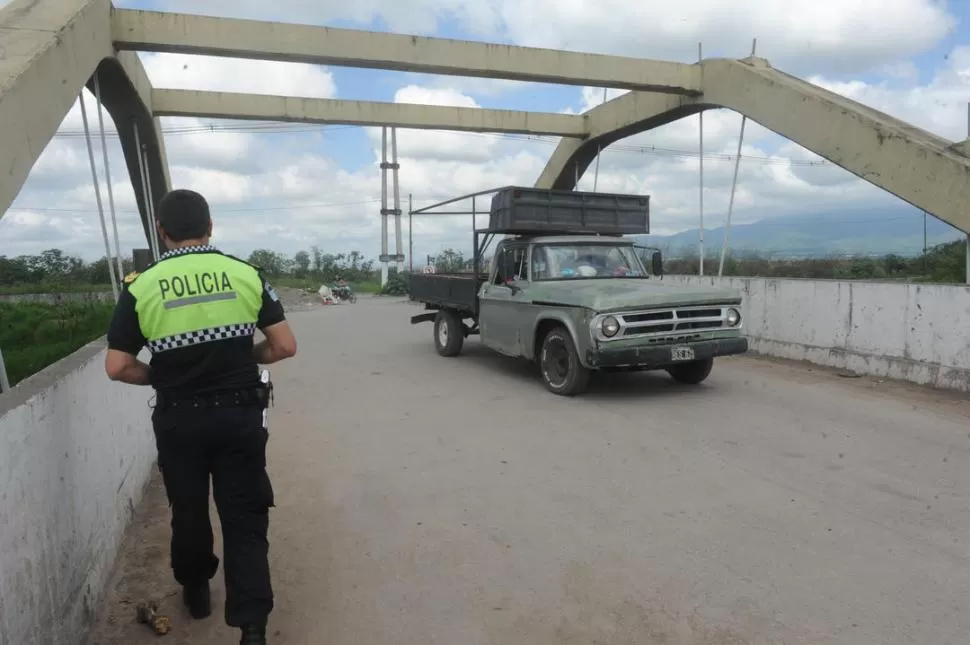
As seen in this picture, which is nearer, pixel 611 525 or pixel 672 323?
pixel 611 525

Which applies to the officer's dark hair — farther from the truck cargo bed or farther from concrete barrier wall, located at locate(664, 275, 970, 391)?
concrete barrier wall, located at locate(664, 275, 970, 391)

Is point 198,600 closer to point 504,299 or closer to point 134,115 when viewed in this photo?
point 504,299

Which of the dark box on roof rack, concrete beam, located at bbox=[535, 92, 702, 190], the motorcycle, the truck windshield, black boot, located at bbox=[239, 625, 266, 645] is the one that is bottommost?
black boot, located at bbox=[239, 625, 266, 645]

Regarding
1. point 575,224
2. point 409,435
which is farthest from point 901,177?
point 409,435

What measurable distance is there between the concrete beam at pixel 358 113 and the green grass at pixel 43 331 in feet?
29.7

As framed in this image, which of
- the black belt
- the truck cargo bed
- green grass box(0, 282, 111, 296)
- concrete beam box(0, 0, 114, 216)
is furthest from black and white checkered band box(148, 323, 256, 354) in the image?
green grass box(0, 282, 111, 296)

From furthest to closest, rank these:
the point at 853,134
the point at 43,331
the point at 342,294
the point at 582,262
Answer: the point at 342,294 → the point at 853,134 → the point at 582,262 → the point at 43,331

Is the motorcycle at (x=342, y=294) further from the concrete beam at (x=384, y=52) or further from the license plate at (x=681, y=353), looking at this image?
the license plate at (x=681, y=353)

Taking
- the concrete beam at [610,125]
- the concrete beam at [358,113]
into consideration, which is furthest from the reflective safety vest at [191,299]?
the concrete beam at [358,113]

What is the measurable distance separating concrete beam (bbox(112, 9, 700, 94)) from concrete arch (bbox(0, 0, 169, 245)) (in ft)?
2.84

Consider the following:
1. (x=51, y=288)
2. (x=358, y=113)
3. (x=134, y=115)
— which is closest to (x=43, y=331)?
(x=51, y=288)

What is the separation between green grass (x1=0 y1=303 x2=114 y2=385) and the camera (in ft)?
18.4

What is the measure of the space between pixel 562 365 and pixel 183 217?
19.1ft

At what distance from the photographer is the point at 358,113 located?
18.0 metres
